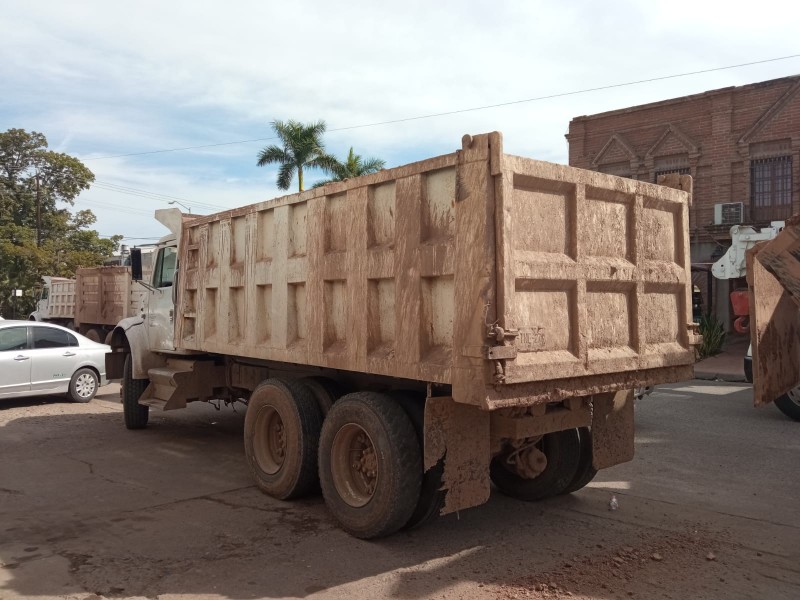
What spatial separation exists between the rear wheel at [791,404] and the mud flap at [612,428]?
4.85 meters

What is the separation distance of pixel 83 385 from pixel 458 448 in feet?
31.2

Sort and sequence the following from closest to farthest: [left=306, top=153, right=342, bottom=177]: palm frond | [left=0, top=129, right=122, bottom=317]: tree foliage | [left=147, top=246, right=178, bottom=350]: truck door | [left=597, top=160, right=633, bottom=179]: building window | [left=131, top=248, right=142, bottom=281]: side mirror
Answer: [left=147, top=246, right=178, bottom=350]: truck door
[left=131, top=248, right=142, bottom=281]: side mirror
[left=597, top=160, right=633, bottom=179]: building window
[left=306, top=153, right=342, bottom=177]: palm frond
[left=0, top=129, right=122, bottom=317]: tree foliage

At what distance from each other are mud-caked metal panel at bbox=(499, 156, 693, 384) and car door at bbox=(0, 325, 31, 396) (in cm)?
961

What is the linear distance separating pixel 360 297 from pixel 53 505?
129 inches

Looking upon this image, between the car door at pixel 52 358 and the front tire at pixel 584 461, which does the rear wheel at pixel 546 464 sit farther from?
the car door at pixel 52 358

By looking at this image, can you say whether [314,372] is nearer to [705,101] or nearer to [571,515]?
[571,515]

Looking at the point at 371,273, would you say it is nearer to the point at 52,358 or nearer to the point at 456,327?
the point at 456,327

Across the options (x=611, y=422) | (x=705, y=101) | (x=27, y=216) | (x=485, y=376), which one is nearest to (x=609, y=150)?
(x=705, y=101)

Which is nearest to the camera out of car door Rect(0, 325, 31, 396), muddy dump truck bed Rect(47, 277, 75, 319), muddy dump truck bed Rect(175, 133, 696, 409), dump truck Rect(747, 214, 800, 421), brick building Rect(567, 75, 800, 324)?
muddy dump truck bed Rect(175, 133, 696, 409)

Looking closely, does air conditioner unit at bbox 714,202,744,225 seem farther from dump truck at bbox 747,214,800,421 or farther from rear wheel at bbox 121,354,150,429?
rear wheel at bbox 121,354,150,429

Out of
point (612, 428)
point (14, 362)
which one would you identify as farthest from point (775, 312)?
point (14, 362)

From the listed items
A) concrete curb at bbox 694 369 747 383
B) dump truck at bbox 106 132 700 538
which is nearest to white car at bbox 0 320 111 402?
dump truck at bbox 106 132 700 538

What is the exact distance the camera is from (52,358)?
11352 millimetres

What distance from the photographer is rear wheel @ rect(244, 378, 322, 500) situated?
5.61 meters
